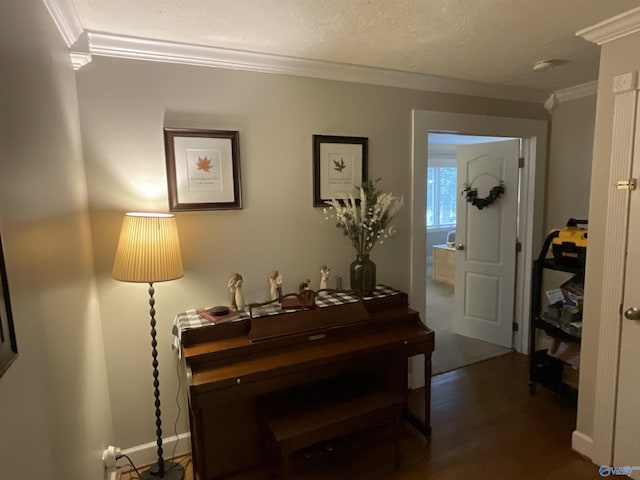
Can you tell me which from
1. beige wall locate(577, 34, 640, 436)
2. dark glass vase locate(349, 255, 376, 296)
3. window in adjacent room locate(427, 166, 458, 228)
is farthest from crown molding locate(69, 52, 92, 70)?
window in adjacent room locate(427, 166, 458, 228)

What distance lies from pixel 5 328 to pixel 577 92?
3.84 metres

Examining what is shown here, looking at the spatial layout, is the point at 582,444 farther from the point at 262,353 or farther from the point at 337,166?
the point at 337,166

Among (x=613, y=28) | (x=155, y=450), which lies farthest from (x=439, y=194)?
(x=155, y=450)

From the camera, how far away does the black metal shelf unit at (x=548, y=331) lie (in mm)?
2584

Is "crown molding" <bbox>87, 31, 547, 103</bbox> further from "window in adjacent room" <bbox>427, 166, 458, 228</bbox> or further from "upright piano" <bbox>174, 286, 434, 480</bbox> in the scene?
"window in adjacent room" <bbox>427, 166, 458, 228</bbox>

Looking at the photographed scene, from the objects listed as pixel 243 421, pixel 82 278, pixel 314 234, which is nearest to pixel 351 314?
pixel 314 234

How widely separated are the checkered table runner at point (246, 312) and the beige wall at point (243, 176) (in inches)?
3.5

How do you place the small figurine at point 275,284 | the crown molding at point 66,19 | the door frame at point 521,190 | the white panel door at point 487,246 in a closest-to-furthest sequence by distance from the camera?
the crown molding at point 66,19 → the small figurine at point 275,284 → the door frame at point 521,190 → the white panel door at point 487,246

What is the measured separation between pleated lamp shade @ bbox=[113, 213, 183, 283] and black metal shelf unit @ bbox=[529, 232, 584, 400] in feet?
8.16

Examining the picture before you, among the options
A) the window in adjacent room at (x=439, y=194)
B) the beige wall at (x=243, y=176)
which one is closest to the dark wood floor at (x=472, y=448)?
the beige wall at (x=243, y=176)

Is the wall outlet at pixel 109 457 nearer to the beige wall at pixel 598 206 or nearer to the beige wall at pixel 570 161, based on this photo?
the beige wall at pixel 598 206

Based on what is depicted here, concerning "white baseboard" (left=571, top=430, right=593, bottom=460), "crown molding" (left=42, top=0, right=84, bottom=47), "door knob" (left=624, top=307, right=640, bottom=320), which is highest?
"crown molding" (left=42, top=0, right=84, bottom=47)

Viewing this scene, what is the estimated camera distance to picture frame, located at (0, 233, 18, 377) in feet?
2.68

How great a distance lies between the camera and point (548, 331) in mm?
2736
